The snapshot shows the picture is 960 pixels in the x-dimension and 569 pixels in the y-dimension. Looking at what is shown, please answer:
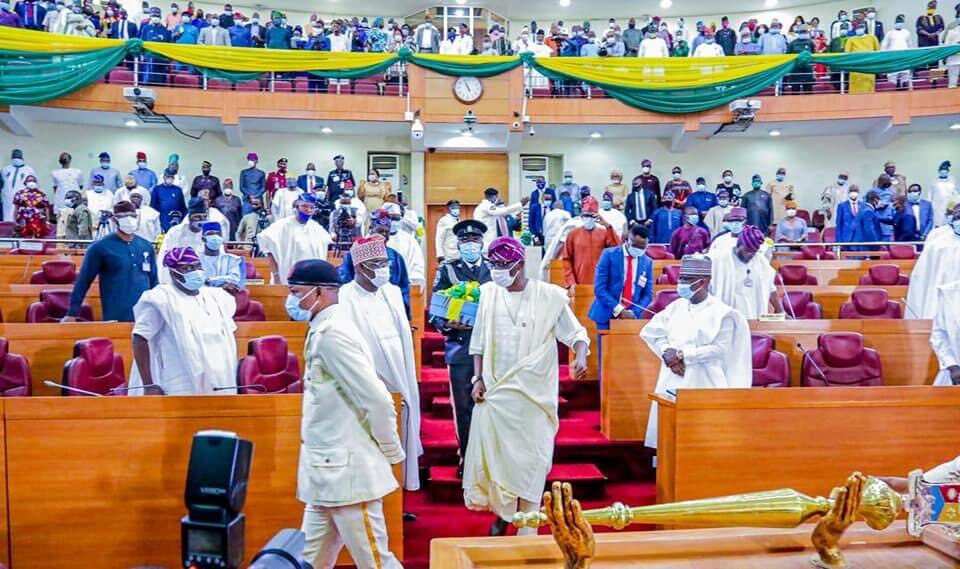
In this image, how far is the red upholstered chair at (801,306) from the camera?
22.6ft

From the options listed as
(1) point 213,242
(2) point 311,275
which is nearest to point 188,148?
(1) point 213,242

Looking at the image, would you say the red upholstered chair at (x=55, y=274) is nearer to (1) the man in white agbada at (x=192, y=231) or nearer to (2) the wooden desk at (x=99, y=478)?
(1) the man in white agbada at (x=192, y=231)

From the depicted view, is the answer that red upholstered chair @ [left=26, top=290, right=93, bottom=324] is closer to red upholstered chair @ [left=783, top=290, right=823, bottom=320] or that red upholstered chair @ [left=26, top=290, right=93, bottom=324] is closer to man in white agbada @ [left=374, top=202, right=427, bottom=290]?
man in white agbada @ [left=374, top=202, right=427, bottom=290]

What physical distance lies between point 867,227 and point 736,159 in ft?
18.9

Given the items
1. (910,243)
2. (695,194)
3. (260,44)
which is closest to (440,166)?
(260,44)

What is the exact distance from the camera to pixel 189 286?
13.4ft

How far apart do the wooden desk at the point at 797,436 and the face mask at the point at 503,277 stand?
3.37 feet

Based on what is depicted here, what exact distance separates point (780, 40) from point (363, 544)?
16.0 meters

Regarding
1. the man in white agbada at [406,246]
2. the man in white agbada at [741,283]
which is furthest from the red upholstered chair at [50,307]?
the man in white agbada at [741,283]

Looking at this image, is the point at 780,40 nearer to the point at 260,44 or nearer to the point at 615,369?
the point at 260,44

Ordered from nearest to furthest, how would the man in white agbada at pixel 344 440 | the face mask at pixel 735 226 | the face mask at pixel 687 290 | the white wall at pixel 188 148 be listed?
the man in white agbada at pixel 344 440 → the face mask at pixel 687 290 → the face mask at pixel 735 226 → the white wall at pixel 188 148

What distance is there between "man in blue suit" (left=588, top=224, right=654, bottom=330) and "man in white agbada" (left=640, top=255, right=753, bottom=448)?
1348 millimetres

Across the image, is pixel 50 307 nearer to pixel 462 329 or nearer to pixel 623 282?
pixel 462 329

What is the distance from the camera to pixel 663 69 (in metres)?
13.1
